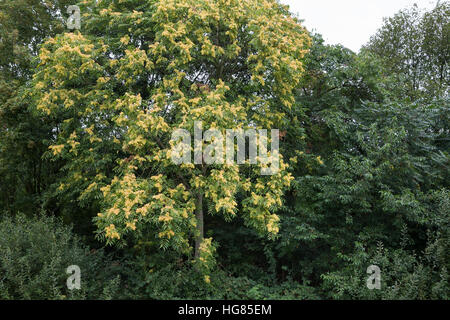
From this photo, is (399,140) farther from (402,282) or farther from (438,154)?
(402,282)

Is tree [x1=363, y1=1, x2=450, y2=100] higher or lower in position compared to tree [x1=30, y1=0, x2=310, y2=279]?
higher

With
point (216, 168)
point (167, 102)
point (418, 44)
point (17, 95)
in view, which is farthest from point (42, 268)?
point (418, 44)

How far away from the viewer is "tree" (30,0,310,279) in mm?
5164

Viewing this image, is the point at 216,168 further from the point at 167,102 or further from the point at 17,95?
the point at 17,95

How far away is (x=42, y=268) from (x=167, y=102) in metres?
3.39

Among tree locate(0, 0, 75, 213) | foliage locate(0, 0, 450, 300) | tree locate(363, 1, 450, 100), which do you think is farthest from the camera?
tree locate(363, 1, 450, 100)

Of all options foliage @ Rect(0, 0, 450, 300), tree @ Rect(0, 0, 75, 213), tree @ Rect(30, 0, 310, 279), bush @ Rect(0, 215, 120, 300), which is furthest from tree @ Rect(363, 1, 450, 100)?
bush @ Rect(0, 215, 120, 300)

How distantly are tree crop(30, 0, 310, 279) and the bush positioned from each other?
32.3 inches

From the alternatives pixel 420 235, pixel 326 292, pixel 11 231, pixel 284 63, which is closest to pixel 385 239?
pixel 420 235

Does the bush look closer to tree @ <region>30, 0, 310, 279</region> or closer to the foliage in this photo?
the foliage

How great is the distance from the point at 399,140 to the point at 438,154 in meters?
1.20

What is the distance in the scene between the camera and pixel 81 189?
257 inches

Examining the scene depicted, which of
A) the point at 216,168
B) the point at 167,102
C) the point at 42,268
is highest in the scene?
the point at 167,102

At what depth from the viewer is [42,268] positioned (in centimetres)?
561
